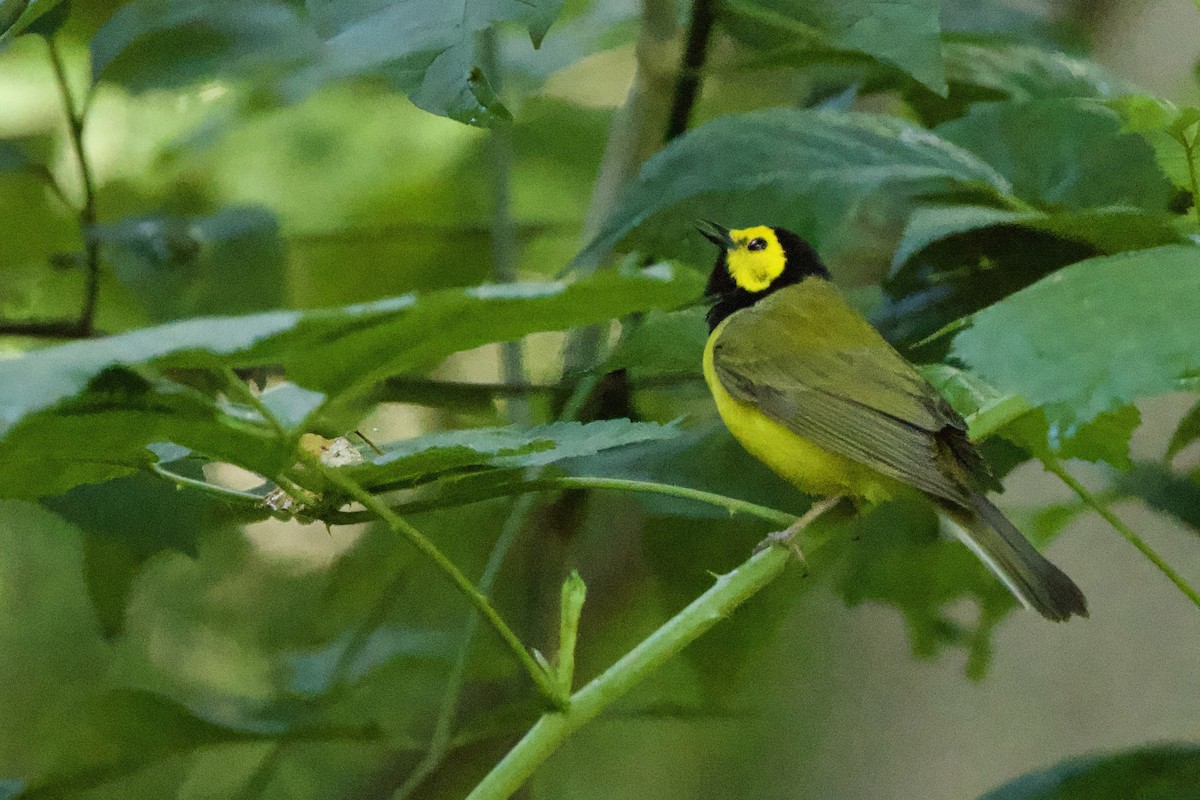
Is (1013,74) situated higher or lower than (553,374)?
higher

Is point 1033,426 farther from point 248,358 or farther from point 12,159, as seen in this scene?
point 12,159

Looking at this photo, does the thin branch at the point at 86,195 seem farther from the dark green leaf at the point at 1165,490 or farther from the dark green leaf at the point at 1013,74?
the dark green leaf at the point at 1165,490

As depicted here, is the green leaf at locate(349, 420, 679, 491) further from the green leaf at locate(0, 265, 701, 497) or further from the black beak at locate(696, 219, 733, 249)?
the black beak at locate(696, 219, 733, 249)

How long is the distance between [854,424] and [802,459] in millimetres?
41

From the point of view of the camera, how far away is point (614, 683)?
38cm

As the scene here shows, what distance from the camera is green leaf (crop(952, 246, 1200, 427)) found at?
337 mm

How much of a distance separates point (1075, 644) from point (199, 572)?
121 centimetres

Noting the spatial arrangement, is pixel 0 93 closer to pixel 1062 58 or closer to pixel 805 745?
pixel 1062 58

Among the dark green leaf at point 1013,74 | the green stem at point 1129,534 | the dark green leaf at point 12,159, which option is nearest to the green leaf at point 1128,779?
the green stem at point 1129,534

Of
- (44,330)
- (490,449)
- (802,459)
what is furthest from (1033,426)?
(44,330)

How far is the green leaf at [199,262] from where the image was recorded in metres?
0.92

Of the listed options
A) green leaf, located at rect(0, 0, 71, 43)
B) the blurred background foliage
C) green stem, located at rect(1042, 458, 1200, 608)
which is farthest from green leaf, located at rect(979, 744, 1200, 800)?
green leaf, located at rect(0, 0, 71, 43)

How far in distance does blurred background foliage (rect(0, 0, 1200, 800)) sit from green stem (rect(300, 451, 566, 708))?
0.6 inches

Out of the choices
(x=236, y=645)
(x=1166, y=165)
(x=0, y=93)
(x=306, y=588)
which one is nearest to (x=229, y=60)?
(x=0, y=93)
